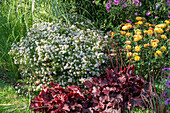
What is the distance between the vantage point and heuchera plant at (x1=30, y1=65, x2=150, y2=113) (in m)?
2.76

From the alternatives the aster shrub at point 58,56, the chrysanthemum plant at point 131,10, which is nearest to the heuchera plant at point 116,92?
the aster shrub at point 58,56

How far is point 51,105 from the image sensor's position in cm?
279

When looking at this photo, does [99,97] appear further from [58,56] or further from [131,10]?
[131,10]

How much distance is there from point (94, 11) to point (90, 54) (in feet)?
6.54

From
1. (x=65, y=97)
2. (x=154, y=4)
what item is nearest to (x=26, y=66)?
(x=65, y=97)

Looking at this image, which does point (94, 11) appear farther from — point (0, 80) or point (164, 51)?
point (0, 80)

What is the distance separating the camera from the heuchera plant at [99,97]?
2758 mm

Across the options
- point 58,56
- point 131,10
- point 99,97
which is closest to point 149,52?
point 99,97

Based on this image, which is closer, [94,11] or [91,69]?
[91,69]

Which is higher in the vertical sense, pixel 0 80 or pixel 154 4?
pixel 154 4

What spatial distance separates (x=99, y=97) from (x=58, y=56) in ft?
3.37

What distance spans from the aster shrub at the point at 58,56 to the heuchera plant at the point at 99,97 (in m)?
0.50

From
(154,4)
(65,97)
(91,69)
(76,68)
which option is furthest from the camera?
(154,4)

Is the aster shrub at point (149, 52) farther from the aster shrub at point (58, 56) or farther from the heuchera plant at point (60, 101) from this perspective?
the heuchera plant at point (60, 101)
